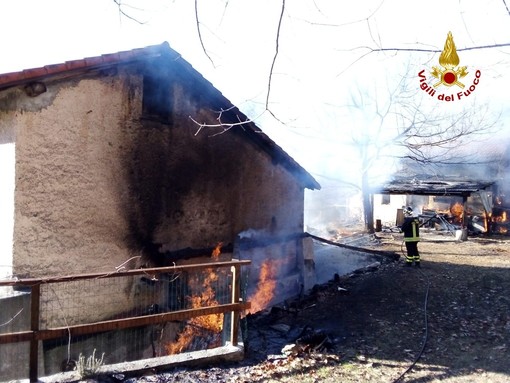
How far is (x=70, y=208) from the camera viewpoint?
7051mm

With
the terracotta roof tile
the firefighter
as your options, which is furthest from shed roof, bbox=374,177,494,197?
the terracotta roof tile

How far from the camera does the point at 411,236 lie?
13031 mm

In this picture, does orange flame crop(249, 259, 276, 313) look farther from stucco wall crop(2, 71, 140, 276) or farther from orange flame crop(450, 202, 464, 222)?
orange flame crop(450, 202, 464, 222)

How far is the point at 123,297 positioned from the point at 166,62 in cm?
506

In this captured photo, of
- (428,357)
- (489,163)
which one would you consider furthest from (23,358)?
(489,163)

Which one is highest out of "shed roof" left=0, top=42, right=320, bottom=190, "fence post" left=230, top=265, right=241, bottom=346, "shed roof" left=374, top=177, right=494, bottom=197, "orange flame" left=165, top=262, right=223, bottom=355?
"shed roof" left=0, top=42, right=320, bottom=190

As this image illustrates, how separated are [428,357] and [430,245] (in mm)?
15330

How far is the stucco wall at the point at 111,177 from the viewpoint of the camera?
6539mm

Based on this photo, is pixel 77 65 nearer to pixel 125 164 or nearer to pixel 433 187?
pixel 125 164

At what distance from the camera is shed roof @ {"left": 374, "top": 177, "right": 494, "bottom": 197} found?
22.9 metres

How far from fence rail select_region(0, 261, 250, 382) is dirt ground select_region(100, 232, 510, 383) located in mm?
708

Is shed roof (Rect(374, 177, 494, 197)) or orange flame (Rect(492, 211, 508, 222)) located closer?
shed roof (Rect(374, 177, 494, 197))

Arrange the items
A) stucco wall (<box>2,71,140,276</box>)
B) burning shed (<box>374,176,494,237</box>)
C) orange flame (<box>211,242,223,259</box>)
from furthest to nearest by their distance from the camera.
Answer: burning shed (<box>374,176,494,237</box>) < orange flame (<box>211,242,223,259</box>) < stucco wall (<box>2,71,140,276</box>)

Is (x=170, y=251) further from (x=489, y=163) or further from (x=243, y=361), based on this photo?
(x=489, y=163)
